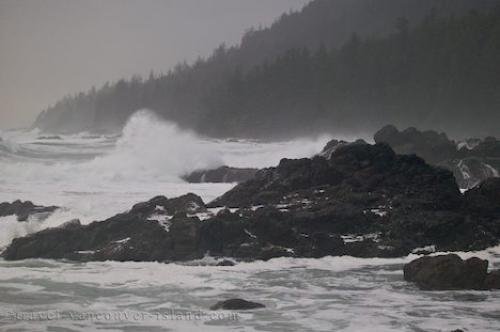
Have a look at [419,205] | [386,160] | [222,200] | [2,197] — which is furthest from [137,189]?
[419,205]

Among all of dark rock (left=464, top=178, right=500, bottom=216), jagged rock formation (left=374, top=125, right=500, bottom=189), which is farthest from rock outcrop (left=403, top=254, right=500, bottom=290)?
jagged rock formation (left=374, top=125, right=500, bottom=189)

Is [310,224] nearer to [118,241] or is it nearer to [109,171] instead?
[118,241]

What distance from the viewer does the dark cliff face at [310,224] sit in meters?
16.4

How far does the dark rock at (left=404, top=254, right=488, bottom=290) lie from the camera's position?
41.5 feet

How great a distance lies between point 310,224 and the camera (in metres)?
17.5

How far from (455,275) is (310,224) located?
535 centimetres

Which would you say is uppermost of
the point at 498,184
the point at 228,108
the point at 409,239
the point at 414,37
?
the point at 414,37

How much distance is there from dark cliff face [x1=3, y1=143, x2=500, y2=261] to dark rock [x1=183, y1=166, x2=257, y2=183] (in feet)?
38.9

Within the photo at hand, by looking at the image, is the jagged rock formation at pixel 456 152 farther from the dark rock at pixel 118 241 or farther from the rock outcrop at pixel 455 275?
the rock outcrop at pixel 455 275

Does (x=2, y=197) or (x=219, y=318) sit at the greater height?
(x=2, y=197)

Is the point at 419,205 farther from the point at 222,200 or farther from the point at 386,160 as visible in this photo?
the point at 222,200

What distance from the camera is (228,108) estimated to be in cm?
9019

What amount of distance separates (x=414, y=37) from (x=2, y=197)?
210 feet

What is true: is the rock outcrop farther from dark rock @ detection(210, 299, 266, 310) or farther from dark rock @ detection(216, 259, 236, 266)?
dark rock @ detection(216, 259, 236, 266)
